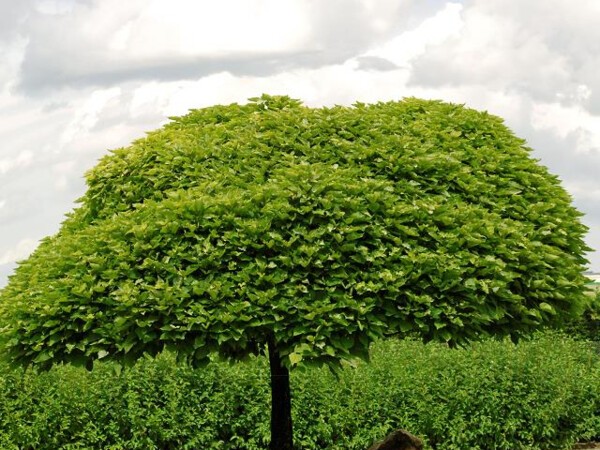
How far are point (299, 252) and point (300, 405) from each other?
4670 mm

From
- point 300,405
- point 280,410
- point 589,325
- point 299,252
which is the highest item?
point 299,252

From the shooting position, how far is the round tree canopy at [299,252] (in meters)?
6.79

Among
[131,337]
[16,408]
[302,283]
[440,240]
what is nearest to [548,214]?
[440,240]

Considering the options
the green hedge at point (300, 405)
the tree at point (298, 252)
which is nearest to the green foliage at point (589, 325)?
the green hedge at point (300, 405)

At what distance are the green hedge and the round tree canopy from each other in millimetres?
3196

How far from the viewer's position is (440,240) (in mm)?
7160

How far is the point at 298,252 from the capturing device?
6.84 metres

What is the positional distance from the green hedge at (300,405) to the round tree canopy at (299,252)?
10.5 feet

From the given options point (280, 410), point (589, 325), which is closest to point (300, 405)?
point (280, 410)

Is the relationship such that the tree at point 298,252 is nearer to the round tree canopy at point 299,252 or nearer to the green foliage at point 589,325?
the round tree canopy at point 299,252

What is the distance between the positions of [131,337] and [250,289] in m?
0.95

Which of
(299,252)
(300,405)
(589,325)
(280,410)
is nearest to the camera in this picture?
(299,252)

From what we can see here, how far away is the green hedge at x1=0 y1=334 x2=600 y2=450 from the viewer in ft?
35.2

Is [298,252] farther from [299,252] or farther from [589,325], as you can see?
[589,325]
